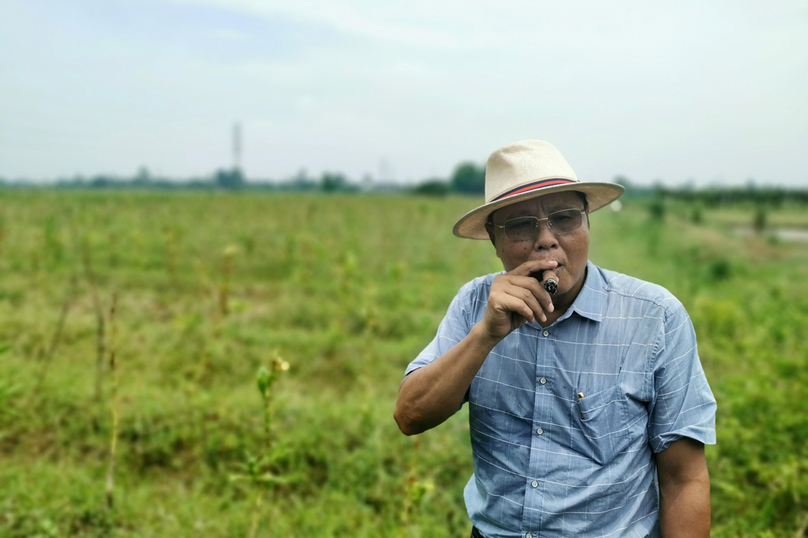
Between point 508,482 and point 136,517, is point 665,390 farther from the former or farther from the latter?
point 136,517

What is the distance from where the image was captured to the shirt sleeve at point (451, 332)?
1.61 metres

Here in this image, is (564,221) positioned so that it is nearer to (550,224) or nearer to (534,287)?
(550,224)

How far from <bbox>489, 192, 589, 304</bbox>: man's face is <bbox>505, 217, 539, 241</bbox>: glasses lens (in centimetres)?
1

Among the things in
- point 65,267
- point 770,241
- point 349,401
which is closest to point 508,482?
point 349,401

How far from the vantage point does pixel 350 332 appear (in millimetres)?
6305

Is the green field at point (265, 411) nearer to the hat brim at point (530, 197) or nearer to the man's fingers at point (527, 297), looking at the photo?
the hat brim at point (530, 197)

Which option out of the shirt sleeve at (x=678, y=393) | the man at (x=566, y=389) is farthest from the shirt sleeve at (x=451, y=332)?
the shirt sleeve at (x=678, y=393)

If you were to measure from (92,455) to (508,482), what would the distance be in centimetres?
314

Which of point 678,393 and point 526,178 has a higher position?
point 526,178

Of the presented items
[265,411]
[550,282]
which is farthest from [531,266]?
[265,411]

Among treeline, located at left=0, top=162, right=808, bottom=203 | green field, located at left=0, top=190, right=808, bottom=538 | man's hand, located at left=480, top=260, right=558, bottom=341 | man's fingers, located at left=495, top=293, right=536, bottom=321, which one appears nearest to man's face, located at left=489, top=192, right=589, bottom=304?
man's hand, located at left=480, top=260, right=558, bottom=341

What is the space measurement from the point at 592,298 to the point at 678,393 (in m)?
0.30

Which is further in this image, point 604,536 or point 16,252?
point 16,252

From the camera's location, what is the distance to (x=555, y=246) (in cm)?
150
